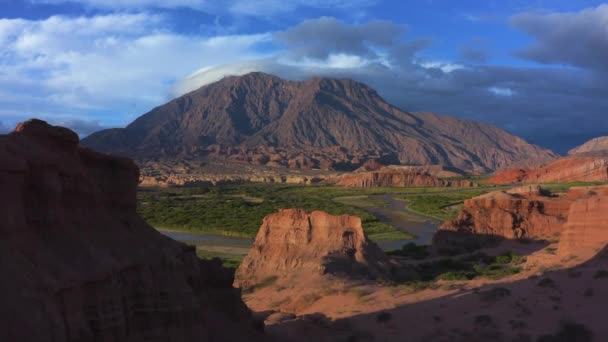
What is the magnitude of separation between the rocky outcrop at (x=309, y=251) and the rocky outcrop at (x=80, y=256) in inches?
648

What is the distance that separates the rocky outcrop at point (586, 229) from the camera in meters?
28.9

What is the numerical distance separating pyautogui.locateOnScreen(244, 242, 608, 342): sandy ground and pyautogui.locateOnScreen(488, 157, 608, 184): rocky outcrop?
10262 cm

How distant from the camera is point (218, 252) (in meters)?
47.2

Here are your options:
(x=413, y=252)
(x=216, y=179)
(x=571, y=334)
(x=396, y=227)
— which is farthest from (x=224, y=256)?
(x=216, y=179)

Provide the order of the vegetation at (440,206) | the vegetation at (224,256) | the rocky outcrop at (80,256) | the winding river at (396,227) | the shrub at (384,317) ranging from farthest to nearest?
the vegetation at (440,206) → the winding river at (396,227) → the vegetation at (224,256) → the shrub at (384,317) → the rocky outcrop at (80,256)

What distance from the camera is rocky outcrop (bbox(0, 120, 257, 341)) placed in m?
8.97

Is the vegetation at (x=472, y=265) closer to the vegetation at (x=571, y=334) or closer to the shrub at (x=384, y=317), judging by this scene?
the shrub at (x=384, y=317)

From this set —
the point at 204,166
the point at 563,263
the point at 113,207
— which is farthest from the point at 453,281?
the point at 204,166

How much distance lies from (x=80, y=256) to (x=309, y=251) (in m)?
22.6

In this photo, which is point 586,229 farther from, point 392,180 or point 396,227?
point 392,180

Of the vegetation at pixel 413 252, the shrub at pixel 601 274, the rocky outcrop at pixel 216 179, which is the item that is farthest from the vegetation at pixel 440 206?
the rocky outcrop at pixel 216 179

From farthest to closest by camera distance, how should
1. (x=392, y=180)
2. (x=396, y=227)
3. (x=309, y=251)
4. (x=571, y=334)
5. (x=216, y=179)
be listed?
1. (x=216, y=179)
2. (x=392, y=180)
3. (x=396, y=227)
4. (x=309, y=251)
5. (x=571, y=334)

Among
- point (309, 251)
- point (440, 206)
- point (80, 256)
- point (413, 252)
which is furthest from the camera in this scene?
point (440, 206)

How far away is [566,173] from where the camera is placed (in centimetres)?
12788
